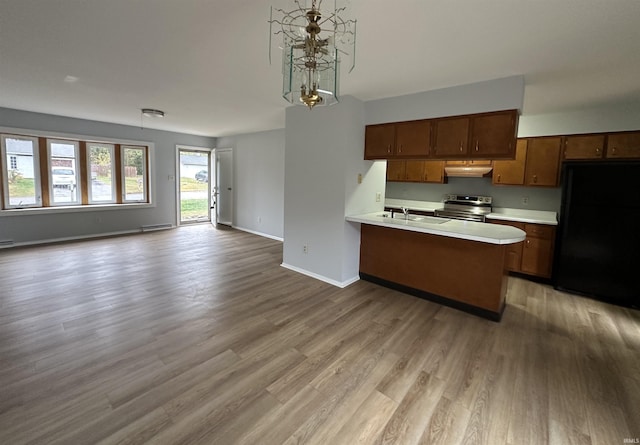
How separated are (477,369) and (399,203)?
406 cm

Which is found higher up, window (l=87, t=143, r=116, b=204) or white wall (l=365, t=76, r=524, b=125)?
white wall (l=365, t=76, r=524, b=125)

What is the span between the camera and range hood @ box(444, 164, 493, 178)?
15.1 feet

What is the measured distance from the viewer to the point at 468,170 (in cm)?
475

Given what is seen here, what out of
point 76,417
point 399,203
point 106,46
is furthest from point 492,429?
point 399,203

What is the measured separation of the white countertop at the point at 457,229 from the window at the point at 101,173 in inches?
223

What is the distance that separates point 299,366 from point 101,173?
6.43 metres

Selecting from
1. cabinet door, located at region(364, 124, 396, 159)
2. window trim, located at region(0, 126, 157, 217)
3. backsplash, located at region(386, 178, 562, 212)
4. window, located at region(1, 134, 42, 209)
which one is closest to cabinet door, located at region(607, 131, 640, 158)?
backsplash, located at region(386, 178, 562, 212)

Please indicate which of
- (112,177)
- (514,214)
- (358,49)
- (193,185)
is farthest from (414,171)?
(112,177)

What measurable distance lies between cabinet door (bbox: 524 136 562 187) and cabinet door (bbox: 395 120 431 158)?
80.1 inches

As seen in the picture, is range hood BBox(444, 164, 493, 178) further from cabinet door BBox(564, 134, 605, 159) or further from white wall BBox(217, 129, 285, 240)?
white wall BBox(217, 129, 285, 240)

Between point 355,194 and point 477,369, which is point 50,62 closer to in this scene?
point 355,194

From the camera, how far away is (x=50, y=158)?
5.48 meters

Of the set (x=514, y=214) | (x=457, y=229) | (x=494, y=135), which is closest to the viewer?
(x=494, y=135)

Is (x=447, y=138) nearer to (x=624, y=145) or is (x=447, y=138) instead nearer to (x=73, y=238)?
(x=624, y=145)
